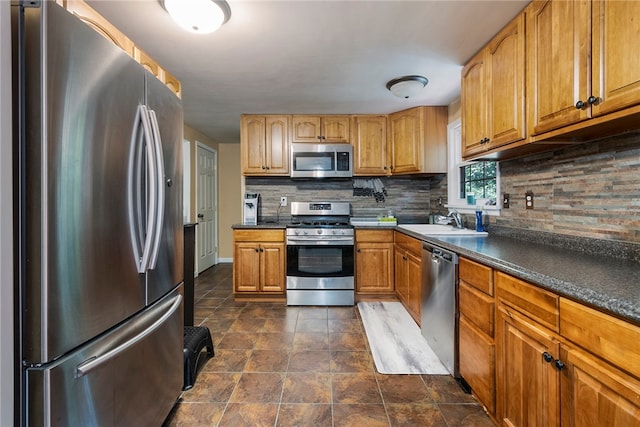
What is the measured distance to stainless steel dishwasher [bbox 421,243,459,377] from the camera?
1.84 m

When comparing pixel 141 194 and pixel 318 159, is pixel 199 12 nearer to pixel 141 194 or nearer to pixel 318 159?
pixel 141 194

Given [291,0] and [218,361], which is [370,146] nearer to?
[291,0]

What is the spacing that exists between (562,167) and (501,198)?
2.02 ft

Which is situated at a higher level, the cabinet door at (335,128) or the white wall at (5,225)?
the cabinet door at (335,128)

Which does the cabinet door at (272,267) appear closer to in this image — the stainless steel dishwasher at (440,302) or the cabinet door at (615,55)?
the stainless steel dishwasher at (440,302)

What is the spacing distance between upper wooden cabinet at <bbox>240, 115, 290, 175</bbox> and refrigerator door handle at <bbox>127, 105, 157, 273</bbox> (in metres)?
2.44

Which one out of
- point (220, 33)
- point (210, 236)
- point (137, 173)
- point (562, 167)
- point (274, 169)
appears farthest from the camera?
point (210, 236)

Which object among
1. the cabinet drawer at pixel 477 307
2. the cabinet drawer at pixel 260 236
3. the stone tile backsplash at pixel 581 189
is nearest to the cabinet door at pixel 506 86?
the stone tile backsplash at pixel 581 189

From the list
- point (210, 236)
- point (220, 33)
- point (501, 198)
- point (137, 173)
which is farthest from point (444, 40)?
point (210, 236)

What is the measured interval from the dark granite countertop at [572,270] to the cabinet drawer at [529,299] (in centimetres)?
→ 3

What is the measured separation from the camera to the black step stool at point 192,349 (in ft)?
5.92

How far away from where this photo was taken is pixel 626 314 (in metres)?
0.78

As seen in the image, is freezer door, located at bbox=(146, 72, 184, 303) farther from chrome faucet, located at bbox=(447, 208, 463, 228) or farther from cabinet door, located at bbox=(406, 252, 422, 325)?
chrome faucet, located at bbox=(447, 208, 463, 228)

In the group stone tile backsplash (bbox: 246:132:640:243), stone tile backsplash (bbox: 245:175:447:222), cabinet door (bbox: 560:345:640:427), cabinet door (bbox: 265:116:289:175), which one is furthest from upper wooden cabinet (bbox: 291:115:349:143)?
cabinet door (bbox: 560:345:640:427)
